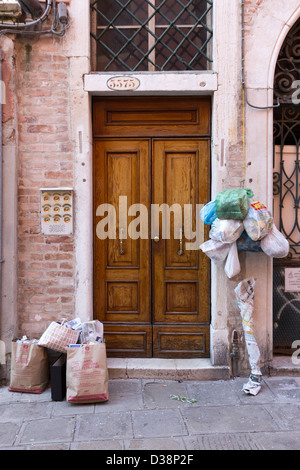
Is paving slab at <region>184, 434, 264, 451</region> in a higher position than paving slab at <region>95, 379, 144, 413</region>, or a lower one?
lower

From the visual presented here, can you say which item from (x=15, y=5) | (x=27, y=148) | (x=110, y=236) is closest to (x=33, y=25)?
(x=15, y=5)

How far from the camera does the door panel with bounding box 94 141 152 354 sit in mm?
4645

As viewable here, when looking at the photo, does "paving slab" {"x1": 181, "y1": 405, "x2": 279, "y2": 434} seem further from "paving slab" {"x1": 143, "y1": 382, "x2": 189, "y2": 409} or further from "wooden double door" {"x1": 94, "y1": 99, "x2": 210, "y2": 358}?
"wooden double door" {"x1": 94, "y1": 99, "x2": 210, "y2": 358}

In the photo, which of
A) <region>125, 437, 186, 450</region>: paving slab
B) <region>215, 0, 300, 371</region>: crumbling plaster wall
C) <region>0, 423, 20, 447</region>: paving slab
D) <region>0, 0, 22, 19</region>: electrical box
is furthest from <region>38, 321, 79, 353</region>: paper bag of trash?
<region>0, 0, 22, 19</region>: electrical box

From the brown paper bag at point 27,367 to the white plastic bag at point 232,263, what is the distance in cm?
194

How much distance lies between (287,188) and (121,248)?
1889mm

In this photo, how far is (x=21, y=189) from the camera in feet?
14.8

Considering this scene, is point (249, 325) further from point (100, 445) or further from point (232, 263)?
point (100, 445)

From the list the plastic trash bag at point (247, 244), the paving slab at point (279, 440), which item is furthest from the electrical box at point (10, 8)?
the paving slab at point (279, 440)

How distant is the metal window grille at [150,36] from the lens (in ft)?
14.9

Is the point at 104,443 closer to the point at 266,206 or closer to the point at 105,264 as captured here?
the point at 105,264

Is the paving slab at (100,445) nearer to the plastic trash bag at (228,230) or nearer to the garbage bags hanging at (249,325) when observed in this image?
the garbage bags hanging at (249,325)

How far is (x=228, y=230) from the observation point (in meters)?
3.99

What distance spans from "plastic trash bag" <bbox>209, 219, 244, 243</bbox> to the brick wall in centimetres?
152
